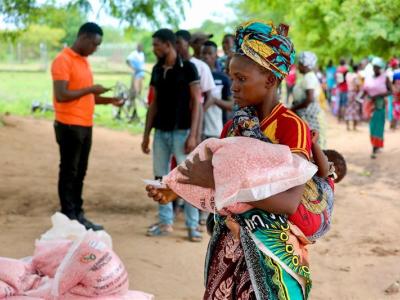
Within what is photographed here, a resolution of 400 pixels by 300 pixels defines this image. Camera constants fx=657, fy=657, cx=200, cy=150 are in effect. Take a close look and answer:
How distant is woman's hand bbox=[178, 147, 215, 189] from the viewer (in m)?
2.27

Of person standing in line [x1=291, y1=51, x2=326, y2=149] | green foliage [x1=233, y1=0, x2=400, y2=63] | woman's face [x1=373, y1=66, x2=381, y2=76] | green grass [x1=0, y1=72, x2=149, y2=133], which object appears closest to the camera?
person standing in line [x1=291, y1=51, x2=326, y2=149]

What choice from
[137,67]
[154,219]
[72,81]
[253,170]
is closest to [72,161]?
[72,81]

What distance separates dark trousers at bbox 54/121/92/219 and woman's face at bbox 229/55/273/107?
383 centimetres

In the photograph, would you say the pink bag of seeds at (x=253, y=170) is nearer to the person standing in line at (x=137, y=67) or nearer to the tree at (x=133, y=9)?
the tree at (x=133, y=9)

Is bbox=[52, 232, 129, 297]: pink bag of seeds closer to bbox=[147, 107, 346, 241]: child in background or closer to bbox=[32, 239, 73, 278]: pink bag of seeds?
bbox=[32, 239, 73, 278]: pink bag of seeds

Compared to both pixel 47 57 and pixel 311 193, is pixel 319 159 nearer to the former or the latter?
pixel 311 193

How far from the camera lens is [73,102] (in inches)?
232

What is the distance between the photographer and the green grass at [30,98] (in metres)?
15.8

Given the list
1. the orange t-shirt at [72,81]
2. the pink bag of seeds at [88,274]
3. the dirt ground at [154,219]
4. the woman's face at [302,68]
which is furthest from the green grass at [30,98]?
the pink bag of seeds at [88,274]

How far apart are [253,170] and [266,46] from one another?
1.44 ft

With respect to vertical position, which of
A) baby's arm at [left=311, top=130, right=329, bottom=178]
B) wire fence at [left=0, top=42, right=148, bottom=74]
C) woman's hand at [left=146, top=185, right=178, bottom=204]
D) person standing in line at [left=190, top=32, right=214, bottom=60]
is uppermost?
person standing in line at [left=190, top=32, right=214, bottom=60]

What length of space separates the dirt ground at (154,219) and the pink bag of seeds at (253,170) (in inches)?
98.1

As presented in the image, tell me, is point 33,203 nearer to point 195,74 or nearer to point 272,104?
point 195,74

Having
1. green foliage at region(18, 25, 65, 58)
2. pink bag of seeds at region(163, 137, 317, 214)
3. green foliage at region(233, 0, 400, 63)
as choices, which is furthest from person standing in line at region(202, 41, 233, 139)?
green foliage at region(18, 25, 65, 58)
